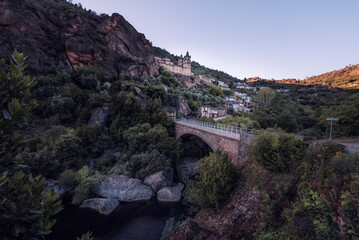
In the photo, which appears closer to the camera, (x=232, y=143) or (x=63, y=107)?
(x=232, y=143)

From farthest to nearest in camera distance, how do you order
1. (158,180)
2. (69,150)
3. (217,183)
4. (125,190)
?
(69,150) < (158,180) < (125,190) < (217,183)

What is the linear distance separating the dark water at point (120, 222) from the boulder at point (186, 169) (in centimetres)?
536

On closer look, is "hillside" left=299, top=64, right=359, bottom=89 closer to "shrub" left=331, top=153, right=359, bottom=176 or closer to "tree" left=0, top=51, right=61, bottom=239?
"shrub" left=331, top=153, right=359, bottom=176

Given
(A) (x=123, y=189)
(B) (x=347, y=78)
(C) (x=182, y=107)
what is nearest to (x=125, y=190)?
(A) (x=123, y=189)

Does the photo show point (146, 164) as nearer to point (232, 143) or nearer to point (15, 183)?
point (232, 143)

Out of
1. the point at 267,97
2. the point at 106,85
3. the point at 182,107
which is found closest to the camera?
the point at 106,85

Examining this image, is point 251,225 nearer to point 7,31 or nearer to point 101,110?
point 101,110

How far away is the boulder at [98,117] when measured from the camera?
27728mm

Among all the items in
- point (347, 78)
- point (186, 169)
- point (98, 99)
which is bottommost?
point (186, 169)

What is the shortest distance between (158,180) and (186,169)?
5.71 m

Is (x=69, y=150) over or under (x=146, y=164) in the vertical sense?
over

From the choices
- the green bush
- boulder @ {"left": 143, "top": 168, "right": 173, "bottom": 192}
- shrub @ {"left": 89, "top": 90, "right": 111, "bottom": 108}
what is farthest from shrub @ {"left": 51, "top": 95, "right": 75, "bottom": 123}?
the green bush

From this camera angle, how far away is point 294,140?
10.9 meters

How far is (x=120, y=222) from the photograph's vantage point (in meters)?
15.2
